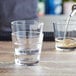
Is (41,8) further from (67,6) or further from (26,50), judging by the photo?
(26,50)

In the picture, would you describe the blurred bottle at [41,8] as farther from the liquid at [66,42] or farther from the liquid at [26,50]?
the liquid at [26,50]

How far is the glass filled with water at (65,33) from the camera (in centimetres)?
116

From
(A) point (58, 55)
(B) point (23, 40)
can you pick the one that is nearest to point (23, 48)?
(B) point (23, 40)

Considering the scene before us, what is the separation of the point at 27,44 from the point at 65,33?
0.80 feet

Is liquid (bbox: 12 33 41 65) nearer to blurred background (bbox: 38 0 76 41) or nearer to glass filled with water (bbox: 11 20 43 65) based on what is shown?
glass filled with water (bbox: 11 20 43 65)

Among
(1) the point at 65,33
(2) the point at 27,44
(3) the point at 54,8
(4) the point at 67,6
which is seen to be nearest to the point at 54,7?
(3) the point at 54,8

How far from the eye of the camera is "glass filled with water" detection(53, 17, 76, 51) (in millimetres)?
1158

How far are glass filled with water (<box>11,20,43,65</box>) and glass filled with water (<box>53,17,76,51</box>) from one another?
17 centimetres

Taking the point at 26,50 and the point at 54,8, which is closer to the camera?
the point at 26,50

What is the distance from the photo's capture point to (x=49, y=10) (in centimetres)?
284

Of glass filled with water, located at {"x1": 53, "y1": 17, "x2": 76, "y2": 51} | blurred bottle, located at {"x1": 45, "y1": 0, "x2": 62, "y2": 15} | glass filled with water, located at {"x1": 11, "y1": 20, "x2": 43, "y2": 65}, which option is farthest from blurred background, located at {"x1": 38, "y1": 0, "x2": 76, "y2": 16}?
glass filled with water, located at {"x1": 11, "y1": 20, "x2": 43, "y2": 65}

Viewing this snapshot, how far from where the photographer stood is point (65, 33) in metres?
1.17

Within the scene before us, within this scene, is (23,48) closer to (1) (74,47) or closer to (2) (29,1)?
(1) (74,47)

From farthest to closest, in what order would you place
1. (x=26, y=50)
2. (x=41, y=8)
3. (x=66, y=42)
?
(x=41, y=8) < (x=66, y=42) < (x=26, y=50)
